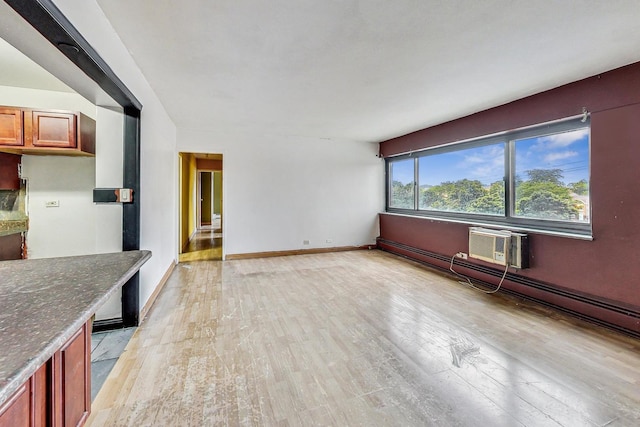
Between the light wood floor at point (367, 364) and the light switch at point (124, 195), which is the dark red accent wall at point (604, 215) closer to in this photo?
the light wood floor at point (367, 364)

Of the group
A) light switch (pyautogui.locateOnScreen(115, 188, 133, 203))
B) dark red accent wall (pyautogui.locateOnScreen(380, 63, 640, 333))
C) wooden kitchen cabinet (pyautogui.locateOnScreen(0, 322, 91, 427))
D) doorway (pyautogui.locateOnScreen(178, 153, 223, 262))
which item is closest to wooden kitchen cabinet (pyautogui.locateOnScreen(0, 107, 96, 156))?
light switch (pyautogui.locateOnScreen(115, 188, 133, 203))

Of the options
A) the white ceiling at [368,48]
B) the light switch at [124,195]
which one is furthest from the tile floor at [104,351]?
the white ceiling at [368,48]

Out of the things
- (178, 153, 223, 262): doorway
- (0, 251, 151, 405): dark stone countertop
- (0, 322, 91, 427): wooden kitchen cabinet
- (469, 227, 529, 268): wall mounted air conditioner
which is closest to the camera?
(0, 251, 151, 405): dark stone countertop

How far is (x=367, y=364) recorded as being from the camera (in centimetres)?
204

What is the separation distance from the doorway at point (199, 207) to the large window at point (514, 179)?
13.6 feet

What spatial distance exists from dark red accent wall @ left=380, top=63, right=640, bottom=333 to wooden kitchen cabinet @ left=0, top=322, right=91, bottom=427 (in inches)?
159

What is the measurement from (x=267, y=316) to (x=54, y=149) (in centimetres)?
254

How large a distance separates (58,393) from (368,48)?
2.76m

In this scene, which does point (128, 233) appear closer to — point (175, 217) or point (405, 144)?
point (175, 217)

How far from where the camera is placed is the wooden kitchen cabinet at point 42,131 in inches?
96.0

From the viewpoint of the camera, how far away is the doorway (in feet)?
18.4

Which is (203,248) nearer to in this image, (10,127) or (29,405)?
(10,127)

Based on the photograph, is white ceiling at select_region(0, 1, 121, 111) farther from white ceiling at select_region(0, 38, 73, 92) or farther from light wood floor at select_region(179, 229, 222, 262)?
light wood floor at select_region(179, 229, 222, 262)

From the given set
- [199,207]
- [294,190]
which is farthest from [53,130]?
[199,207]
